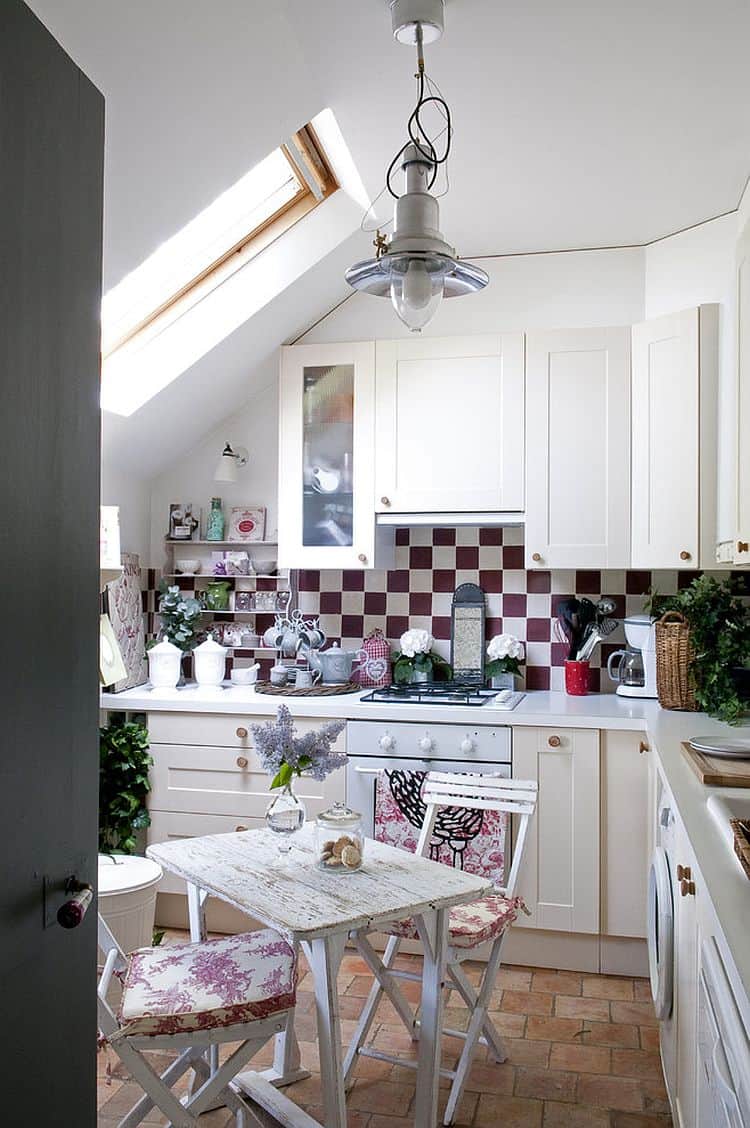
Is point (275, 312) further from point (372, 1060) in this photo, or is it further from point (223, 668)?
point (372, 1060)

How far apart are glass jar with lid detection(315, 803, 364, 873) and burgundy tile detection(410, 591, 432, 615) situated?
1908mm

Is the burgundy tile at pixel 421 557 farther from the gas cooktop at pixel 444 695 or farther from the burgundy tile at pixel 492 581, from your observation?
the gas cooktop at pixel 444 695

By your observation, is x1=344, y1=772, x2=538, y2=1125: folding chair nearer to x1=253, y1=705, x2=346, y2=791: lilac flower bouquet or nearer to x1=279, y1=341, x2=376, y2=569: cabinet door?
x1=253, y1=705, x2=346, y2=791: lilac flower bouquet

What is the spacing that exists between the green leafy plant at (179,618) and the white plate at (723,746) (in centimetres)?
226

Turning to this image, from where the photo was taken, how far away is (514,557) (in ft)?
13.8

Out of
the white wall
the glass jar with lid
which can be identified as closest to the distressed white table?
the glass jar with lid

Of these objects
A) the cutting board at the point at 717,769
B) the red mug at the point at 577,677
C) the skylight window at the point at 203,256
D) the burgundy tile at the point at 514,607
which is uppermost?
the skylight window at the point at 203,256

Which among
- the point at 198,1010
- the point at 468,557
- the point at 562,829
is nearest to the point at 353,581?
the point at 468,557

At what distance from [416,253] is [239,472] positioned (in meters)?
2.43

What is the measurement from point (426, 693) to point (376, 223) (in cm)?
181

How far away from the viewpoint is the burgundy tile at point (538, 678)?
13.6 ft

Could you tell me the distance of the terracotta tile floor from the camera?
263 cm

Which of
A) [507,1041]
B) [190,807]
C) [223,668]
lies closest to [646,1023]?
[507,1041]

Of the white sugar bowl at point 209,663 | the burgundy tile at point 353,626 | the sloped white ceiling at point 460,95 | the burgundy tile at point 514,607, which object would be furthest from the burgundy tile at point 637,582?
the white sugar bowl at point 209,663
